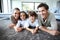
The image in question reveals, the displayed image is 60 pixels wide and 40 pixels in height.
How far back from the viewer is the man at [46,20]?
0.95m

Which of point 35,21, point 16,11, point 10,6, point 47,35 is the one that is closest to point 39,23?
point 35,21

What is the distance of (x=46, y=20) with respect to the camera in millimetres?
1027

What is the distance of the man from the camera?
3.11 feet

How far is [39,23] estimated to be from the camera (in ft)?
3.41

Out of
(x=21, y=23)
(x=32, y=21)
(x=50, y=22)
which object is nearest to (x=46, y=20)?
(x=50, y=22)

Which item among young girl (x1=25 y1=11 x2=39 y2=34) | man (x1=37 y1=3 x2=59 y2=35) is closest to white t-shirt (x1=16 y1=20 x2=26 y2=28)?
young girl (x1=25 y1=11 x2=39 y2=34)

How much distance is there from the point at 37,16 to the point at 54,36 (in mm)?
286

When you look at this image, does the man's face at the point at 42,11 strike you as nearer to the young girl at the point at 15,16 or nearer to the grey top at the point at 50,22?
the grey top at the point at 50,22

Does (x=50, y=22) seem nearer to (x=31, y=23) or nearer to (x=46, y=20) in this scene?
(x=46, y=20)

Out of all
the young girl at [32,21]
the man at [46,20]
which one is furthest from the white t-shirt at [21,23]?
the man at [46,20]

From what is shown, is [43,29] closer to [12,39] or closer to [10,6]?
[12,39]

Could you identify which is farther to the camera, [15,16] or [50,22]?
[15,16]

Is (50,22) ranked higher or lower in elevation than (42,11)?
lower

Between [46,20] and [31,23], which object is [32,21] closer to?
[31,23]
